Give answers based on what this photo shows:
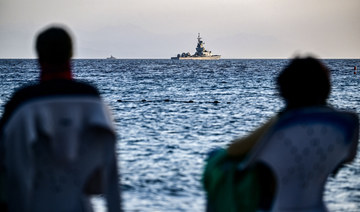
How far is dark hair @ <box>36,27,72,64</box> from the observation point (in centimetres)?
289

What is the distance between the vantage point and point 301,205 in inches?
117

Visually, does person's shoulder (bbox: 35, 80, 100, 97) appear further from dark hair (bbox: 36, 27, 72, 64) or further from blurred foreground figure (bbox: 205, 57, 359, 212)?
blurred foreground figure (bbox: 205, 57, 359, 212)

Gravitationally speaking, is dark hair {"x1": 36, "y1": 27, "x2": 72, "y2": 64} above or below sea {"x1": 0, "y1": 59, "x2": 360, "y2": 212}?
above

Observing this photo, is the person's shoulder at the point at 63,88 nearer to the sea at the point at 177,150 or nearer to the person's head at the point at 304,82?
the person's head at the point at 304,82

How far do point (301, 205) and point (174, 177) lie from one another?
6761mm

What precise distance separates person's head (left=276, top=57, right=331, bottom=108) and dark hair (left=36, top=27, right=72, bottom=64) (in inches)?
43.5

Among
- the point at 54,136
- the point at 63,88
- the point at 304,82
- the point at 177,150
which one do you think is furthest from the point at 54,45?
the point at 177,150

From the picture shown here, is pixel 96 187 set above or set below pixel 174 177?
above

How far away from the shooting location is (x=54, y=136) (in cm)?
282

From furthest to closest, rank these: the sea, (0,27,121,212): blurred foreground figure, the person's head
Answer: the sea
the person's head
(0,27,121,212): blurred foreground figure

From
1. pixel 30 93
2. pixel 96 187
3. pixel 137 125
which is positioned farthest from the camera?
pixel 137 125

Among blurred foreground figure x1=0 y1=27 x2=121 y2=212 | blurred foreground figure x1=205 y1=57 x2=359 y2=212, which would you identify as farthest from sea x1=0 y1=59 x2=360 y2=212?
blurred foreground figure x1=205 y1=57 x2=359 y2=212

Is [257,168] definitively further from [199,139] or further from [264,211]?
[199,139]

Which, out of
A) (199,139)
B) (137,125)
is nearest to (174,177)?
(199,139)
